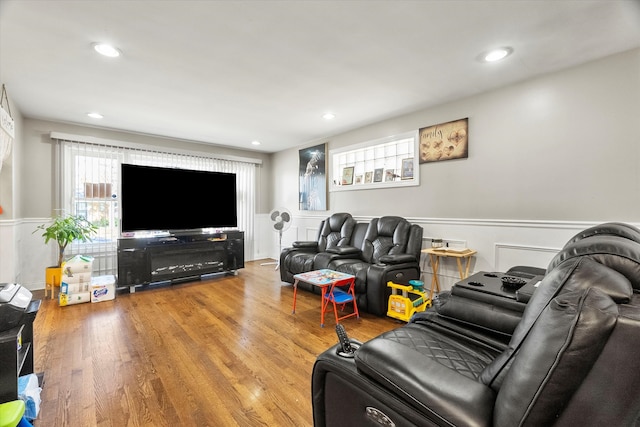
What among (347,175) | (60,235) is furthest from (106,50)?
(347,175)

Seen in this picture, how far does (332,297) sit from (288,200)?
11.8 ft

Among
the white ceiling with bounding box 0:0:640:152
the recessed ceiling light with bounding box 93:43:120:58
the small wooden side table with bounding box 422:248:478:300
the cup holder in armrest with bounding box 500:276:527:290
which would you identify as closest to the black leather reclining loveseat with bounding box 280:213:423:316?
the small wooden side table with bounding box 422:248:478:300

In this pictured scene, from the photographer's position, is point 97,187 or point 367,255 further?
point 97,187

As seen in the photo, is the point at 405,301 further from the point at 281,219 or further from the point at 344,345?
the point at 281,219

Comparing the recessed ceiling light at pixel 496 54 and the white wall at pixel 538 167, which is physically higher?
the recessed ceiling light at pixel 496 54

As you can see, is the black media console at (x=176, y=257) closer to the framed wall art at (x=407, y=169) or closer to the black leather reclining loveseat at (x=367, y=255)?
the black leather reclining loveseat at (x=367, y=255)

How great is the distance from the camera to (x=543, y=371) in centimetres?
62

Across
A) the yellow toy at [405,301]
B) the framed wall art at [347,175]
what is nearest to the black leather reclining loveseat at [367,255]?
the yellow toy at [405,301]

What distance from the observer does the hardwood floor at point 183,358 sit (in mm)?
1631

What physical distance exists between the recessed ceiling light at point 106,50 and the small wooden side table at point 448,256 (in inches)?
140

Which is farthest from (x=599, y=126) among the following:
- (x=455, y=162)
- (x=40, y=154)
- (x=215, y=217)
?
(x=40, y=154)

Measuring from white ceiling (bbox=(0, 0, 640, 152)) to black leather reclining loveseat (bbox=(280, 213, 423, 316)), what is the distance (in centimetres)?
164

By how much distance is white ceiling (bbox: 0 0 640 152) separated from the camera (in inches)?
73.5

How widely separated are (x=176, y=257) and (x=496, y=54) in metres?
4.83
